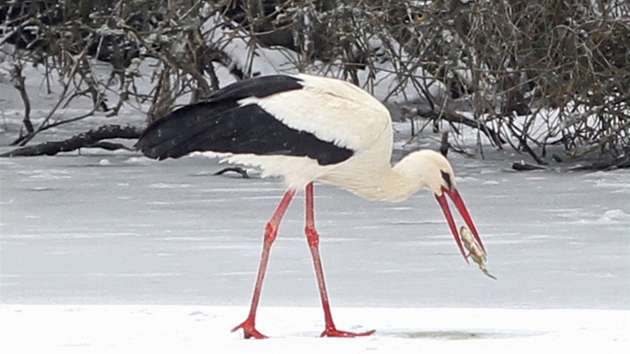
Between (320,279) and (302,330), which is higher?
(320,279)

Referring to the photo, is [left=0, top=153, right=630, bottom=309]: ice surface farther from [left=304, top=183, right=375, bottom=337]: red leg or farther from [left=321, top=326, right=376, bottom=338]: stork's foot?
[left=321, top=326, right=376, bottom=338]: stork's foot

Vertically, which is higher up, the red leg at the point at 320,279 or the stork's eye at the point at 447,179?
the stork's eye at the point at 447,179

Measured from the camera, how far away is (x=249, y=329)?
17.3ft

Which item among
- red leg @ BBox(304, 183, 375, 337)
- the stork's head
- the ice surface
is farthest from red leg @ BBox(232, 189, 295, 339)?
the stork's head

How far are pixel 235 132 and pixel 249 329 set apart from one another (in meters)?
0.77

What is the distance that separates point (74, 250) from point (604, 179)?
428 centimetres

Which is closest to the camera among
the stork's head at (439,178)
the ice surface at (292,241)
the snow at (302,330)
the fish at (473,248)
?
the snow at (302,330)

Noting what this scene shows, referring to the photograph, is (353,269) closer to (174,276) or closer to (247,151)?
(174,276)

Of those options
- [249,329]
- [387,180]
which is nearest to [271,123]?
[387,180]

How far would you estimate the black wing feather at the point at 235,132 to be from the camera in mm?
5566

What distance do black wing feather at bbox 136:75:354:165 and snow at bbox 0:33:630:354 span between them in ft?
1.96

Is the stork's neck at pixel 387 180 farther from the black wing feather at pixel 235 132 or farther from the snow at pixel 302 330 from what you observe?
the snow at pixel 302 330

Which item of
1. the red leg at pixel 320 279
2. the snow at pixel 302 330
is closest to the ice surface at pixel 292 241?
the red leg at pixel 320 279

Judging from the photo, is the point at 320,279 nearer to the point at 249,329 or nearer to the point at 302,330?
the point at 302,330
